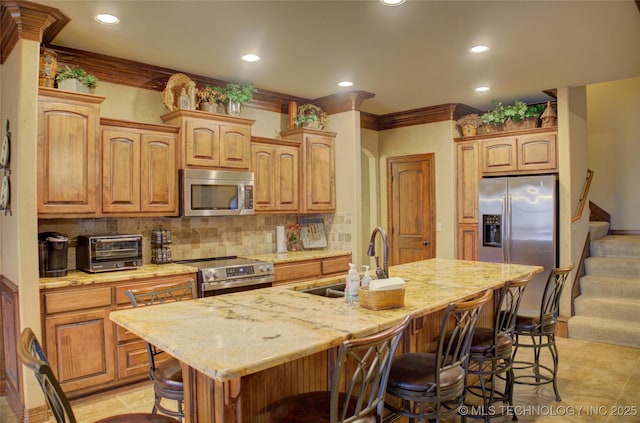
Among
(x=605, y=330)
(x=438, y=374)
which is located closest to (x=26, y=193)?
(x=438, y=374)

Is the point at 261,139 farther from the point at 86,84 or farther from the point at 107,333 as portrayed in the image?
the point at 107,333

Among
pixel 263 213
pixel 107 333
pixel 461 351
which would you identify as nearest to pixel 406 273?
pixel 461 351

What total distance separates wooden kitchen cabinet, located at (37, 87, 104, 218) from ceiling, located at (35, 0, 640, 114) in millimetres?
538

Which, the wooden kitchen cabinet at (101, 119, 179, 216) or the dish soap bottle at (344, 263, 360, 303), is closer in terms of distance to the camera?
the dish soap bottle at (344, 263, 360, 303)

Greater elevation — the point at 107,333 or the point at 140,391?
the point at 107,333

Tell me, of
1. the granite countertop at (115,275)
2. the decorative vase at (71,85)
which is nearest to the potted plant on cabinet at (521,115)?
the granite countertop at (115,275)

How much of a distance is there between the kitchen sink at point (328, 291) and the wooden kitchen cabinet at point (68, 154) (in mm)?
1921

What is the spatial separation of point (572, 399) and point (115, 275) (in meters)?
3.57

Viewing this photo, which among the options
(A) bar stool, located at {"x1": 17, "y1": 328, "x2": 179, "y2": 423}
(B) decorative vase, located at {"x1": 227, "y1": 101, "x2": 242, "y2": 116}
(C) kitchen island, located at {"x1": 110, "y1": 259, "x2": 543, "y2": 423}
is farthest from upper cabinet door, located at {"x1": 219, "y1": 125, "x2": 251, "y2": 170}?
(A) bar stool, located at {"x1": 17, "y1": 328, "x2": 179, "y2": 423}

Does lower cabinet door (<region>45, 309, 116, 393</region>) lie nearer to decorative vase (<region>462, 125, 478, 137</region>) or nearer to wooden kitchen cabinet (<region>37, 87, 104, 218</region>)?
wooden kitchen cabinet (<region>37, 87, 104, 218</region>)

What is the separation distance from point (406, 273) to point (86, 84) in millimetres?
2878

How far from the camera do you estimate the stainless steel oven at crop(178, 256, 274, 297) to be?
12.5ft

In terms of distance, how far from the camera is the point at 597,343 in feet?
15.0

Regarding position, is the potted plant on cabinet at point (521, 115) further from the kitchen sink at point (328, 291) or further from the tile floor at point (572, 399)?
the kitchen sink at point (328, 291)
